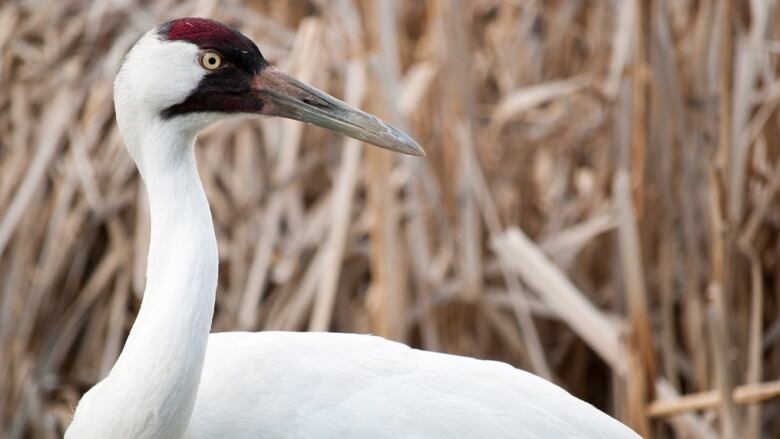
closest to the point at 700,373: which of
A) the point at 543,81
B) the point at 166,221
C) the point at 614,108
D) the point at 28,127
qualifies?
the point at 614,108

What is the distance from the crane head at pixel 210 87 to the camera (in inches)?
71.6

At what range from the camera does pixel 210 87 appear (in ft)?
6.07

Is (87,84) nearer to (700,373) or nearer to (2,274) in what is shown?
(2,274)

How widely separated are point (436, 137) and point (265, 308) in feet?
2.12

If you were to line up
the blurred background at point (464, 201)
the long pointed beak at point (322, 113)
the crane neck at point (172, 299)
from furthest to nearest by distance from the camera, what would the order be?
the blurred background at point (464, 201)
the long pointed beak at point (322, 113)
the crane neck at point (172, 299)

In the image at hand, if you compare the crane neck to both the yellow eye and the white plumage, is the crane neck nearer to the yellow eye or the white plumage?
the white plumage

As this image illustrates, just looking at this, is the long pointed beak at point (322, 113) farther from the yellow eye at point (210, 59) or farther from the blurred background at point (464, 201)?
the blurred background at point (464, 201)

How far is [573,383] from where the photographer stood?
3262 millimetres

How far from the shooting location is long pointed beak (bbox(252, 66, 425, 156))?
190cm

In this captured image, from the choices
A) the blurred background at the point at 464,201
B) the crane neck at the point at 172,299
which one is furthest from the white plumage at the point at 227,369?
the blurred background at the point at 464,201

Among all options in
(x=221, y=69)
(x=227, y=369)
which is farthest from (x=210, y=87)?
(x=227, y=369)

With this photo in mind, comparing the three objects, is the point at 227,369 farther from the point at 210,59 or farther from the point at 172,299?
the point at 210,59

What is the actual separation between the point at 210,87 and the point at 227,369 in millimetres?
463

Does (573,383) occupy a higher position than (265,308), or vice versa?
(265,308)
